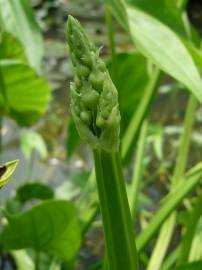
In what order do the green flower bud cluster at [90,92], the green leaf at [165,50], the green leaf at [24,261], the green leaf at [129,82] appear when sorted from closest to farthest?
1. the green flower bud cluster at [90,92]
2. the green leaf at [165,50]
3. the green leaf at [129,82]
4. the green leaf at [24,261]

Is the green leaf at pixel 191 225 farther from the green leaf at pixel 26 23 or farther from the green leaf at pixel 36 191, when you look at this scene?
the green leaf at pixel 36 191

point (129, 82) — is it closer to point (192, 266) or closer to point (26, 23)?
point (26, 23)

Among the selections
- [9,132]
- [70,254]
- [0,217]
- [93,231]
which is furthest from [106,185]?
[9,132]

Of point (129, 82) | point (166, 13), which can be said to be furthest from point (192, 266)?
point (129, 82)

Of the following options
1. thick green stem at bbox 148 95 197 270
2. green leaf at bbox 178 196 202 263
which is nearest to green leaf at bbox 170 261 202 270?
green leaf at bbox 178 196 202 263

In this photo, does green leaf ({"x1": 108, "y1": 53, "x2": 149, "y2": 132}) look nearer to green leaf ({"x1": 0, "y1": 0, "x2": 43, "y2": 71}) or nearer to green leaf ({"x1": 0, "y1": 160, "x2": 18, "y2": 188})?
green leaf ({"x1": 0, "y1": 0, "x2": 43, "y2": 71})

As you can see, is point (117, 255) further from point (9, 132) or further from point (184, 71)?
point (9, 132)

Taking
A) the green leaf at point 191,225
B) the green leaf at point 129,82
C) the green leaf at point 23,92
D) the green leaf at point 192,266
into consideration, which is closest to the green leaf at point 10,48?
the green leaf at point 23,92
